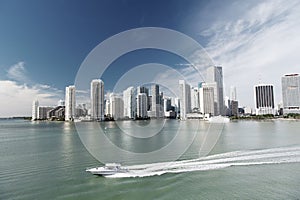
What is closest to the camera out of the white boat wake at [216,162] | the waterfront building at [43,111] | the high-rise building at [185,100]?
the white boat wake at [216,162]

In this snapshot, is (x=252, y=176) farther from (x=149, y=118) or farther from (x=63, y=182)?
(x=149, y=118)

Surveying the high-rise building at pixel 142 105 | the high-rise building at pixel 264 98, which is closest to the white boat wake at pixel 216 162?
the high-rise building at pixel 142 105

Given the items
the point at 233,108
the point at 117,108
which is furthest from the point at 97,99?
the point at 233,108

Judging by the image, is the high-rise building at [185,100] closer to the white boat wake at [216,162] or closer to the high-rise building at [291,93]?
the white boat wake at [216,162]

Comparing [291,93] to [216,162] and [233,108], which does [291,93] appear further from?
[216,162]

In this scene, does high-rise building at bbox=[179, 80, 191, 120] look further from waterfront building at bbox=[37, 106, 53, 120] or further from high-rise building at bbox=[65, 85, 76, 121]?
waterfront building at bbox=[37, 106, 53, 120]

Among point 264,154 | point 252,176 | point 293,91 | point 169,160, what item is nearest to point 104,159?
point 169,160
